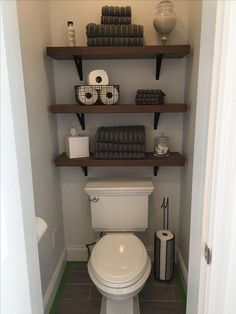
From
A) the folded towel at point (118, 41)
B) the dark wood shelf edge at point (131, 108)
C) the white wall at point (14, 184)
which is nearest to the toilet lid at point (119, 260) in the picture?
the white wall at point (14, 184)

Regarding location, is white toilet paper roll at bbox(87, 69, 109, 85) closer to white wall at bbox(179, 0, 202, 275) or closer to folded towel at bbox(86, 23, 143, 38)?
folded towel at bbox(86, 23, 143, 38)

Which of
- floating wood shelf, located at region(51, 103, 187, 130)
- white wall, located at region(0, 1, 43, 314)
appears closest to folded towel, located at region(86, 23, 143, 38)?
floating wood shelf, located at region(51, 103, 187, 130)

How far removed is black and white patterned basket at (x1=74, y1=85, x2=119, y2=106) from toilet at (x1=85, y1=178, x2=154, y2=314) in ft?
1.96

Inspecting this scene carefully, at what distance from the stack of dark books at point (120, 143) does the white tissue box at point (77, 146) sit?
88 millimetres

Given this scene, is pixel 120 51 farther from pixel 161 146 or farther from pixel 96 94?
pixel 161 146

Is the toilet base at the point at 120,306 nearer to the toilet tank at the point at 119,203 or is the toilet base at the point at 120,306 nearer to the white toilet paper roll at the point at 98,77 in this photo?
the toilet tank at the point at 119,203

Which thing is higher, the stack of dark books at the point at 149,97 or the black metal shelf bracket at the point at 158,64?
the black metal shelf bracket at the point at 158,64

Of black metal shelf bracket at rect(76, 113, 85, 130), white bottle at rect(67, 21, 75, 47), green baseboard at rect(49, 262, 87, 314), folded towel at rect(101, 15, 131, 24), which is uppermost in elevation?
folded towel at rect(101, 15, 131, 24)

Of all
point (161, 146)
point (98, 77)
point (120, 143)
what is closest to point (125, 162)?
point (120, 143)

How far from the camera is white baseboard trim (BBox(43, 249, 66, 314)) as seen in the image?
175 cm

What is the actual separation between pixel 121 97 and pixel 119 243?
3.49 ft

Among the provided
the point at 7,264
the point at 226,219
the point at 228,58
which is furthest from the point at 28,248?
the point at 228,58

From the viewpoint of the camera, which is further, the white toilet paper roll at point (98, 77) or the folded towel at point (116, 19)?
the white toilet paper roll at point (98, 77)

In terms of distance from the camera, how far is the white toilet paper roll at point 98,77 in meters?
1.86
